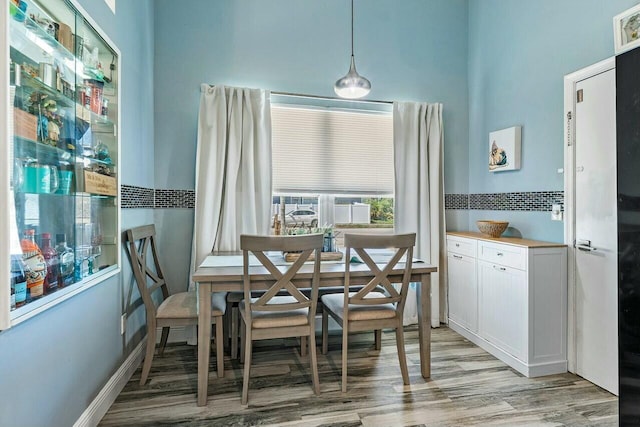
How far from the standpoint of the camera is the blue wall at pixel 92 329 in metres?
1.29

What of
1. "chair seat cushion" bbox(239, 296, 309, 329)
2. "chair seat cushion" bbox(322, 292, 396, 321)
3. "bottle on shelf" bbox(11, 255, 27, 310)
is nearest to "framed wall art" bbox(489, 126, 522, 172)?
"chair seat cushion" bbox(322, 292, 396, 321)

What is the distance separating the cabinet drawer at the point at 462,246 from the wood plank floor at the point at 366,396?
0.88m

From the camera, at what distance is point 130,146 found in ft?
8.27

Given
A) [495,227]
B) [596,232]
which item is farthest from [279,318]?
[596,232]

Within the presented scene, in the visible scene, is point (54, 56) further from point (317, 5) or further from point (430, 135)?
point (430, 135)

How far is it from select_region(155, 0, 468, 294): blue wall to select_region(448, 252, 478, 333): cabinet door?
0.88 m

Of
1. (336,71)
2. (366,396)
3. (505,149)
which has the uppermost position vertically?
(336,71)

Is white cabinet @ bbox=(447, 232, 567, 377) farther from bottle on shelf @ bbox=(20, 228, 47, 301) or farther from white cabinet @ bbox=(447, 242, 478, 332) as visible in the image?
bottle on shelf @ bbox=(20, 228, 47, 301)

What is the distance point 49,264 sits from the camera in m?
1.50

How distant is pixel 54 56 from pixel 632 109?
2.54m

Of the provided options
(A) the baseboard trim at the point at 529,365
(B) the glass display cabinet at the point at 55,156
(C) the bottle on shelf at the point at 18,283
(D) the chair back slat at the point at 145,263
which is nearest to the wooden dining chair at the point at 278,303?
(D) the chair back slat at the point at 145,263

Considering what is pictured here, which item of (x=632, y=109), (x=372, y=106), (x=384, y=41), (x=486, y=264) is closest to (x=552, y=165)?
(x=486, y=264)

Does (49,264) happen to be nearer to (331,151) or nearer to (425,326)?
(425,326)

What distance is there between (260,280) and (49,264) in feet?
3.49
